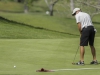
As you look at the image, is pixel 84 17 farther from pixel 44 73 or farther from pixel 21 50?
pixel 21 50

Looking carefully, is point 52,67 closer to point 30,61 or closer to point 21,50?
point 30,61

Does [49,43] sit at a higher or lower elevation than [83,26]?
higher

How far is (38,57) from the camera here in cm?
1461

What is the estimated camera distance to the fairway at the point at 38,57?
1139 centimetres

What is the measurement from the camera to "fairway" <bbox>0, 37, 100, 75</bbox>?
11391 mm

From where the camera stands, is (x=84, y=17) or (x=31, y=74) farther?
(x=84, y=17)

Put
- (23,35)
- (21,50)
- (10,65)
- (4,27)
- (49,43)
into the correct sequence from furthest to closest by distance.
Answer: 1. (4,27)
2. (23,35)
3. (49,43)
4. (21,50)
5. (10,65)

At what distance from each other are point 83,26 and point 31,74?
10.2 ft

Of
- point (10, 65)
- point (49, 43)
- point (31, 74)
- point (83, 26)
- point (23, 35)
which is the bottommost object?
point (31, 74)

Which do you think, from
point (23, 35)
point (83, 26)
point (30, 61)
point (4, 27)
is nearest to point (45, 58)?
point (30, 61)

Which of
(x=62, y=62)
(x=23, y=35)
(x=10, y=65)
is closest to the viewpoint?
(x=10, y=65)

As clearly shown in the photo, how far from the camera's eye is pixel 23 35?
28.8 m

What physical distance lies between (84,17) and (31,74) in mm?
3127

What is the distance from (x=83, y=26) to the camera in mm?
13086
